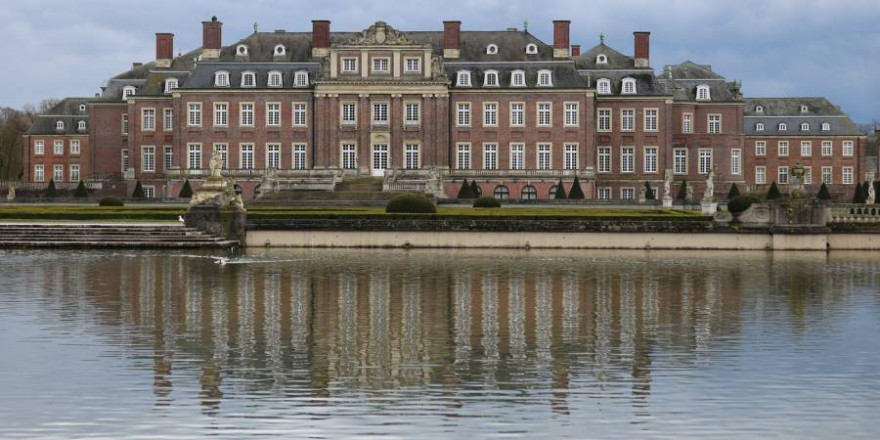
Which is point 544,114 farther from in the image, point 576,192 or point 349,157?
point 349,157

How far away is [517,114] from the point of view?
6544 centimetres

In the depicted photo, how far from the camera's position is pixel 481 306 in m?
19.9

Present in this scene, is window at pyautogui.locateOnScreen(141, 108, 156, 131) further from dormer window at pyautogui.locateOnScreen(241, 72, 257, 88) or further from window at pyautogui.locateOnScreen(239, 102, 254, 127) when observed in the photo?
dormer window at pyautogui.locateOnScreen(241, 72, 257, 88)

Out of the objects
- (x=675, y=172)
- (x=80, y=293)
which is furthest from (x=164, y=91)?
(x=80, y=293)

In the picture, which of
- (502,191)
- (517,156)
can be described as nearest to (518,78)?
(517,156)

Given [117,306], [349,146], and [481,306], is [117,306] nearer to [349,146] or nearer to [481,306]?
[481,306]

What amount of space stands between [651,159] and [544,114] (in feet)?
20.0

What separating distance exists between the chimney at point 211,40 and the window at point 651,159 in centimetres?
2214

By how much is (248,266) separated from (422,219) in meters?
8.89

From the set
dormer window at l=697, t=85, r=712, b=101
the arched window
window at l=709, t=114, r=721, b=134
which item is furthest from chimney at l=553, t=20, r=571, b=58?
window at l=709, t=114, r=721, b=134

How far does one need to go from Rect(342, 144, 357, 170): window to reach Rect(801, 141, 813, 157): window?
29803 millimetres

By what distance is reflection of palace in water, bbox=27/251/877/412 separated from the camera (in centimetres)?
1355

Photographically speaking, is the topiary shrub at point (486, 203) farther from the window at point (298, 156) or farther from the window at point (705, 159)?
the window at point (705, 159)

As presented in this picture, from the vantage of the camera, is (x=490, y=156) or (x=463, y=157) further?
(x=463, y=157)
